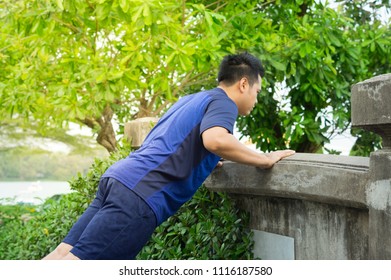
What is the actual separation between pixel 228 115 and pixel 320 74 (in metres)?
4.98

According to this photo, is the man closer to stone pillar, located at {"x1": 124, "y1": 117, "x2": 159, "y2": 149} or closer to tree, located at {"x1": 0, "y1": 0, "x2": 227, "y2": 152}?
stone pillar, located at {"x1": 124, "y1": 117, "x2": 159, "y2": 149}

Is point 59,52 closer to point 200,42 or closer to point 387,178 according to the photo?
point 200,42

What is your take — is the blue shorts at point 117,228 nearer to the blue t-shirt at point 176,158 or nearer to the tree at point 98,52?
the blue t-shirt at point 176,158

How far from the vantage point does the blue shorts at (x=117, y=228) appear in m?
3.39

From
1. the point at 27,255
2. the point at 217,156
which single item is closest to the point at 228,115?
the point at 217,156

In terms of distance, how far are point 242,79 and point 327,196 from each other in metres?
0.80

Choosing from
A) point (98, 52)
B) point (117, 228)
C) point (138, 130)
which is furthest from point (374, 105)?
point (98, 52)

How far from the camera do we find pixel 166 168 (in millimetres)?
3492

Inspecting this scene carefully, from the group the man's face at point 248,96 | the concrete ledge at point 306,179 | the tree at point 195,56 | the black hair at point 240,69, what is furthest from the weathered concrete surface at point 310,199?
the tree at point 195,56

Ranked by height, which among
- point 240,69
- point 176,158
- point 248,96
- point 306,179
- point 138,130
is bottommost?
point 306,179

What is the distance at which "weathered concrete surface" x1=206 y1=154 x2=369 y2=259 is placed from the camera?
3.25 m

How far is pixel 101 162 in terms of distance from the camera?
5.76 metres

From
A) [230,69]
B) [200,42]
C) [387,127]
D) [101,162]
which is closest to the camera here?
[387,127]

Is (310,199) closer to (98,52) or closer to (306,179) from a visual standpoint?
(306,179)
